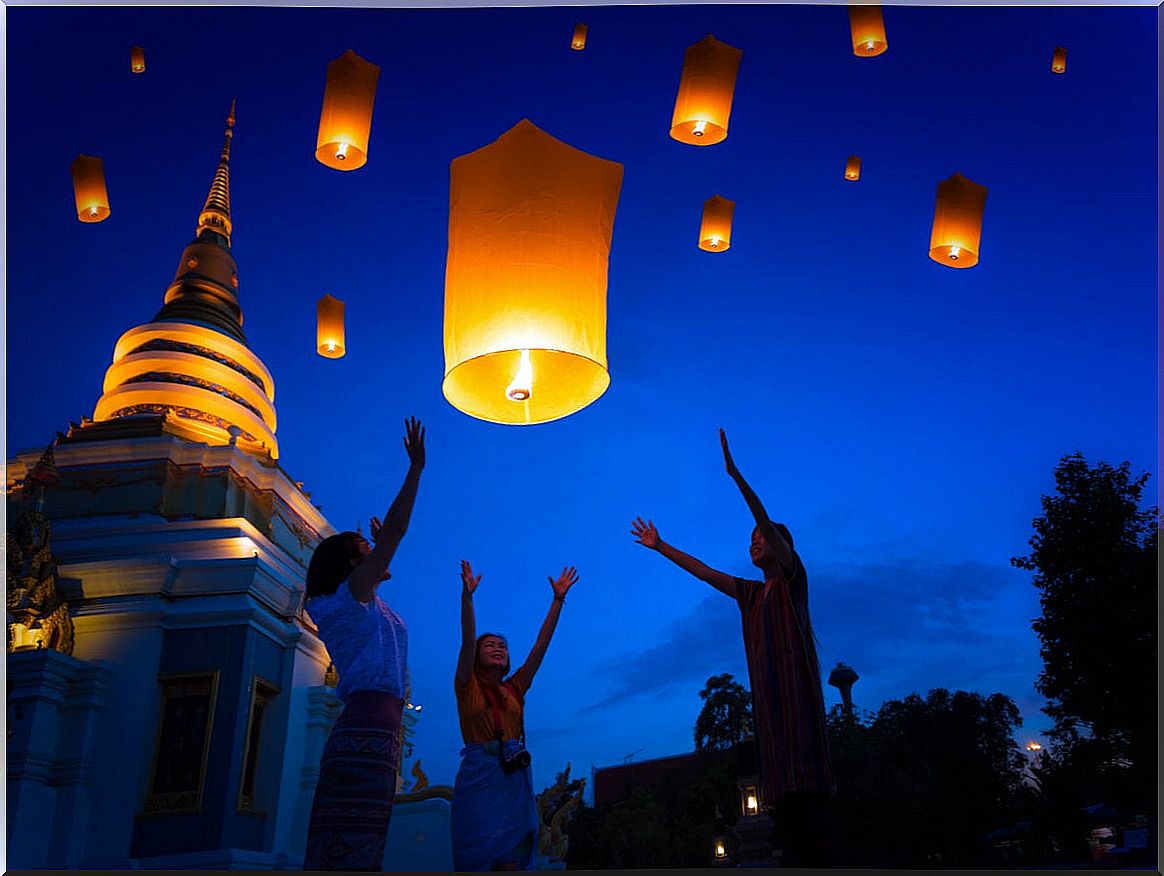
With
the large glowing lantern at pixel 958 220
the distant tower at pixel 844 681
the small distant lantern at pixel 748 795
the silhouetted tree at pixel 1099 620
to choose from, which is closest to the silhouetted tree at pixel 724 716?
the distant tower at pixel 844 681

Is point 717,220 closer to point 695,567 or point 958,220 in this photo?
point 958,220

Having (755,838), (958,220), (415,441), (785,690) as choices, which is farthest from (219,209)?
(785,690)

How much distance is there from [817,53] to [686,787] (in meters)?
9.89

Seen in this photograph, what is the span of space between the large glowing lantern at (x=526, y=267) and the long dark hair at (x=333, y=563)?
591 mm

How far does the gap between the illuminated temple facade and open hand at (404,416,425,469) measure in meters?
4.71

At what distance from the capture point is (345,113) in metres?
4.09

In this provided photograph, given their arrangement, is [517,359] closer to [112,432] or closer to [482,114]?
[482,114]

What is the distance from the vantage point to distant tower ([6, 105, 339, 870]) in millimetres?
7652

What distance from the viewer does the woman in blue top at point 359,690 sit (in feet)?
10.1

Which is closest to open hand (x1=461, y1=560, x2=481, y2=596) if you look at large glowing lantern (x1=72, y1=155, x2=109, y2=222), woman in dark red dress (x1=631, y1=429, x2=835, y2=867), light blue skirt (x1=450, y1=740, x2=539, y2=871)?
light blue skirt (x1=450, y1=740, x2=539, y2=871)

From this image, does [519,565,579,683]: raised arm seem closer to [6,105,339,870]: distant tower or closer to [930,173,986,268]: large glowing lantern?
[930,173,986,268]: large glowing lantern

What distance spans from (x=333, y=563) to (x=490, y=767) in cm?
95

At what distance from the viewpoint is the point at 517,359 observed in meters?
3.05

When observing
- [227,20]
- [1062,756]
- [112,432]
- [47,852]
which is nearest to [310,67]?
[227,20]
